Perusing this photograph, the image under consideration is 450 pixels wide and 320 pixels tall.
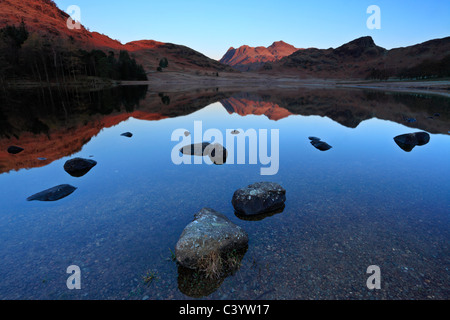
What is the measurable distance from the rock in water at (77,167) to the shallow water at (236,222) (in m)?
0.40

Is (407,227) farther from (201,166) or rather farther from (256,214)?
(201,166)

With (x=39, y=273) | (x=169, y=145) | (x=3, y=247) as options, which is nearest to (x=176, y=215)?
(x=39, y=273)

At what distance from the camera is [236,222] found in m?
8.55

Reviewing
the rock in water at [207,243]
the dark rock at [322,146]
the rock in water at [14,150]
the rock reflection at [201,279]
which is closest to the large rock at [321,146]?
the dark rock at [322,146]

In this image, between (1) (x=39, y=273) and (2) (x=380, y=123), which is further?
(2) (x=380, y=123)

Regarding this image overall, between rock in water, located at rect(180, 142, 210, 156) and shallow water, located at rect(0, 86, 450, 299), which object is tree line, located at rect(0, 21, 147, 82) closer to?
shallow water, located at rect(0, 86, 450, 299)

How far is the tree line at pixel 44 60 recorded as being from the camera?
269 feet

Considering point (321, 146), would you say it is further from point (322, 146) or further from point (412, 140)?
point (412, 140)

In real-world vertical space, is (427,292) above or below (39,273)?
below

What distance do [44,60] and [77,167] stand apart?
334ft

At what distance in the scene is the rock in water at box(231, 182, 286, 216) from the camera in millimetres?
9031

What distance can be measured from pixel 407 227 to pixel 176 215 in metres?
8.89

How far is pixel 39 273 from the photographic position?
20.2 ft

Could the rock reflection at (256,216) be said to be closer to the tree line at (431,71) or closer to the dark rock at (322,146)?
the dark rock at (322,146)
